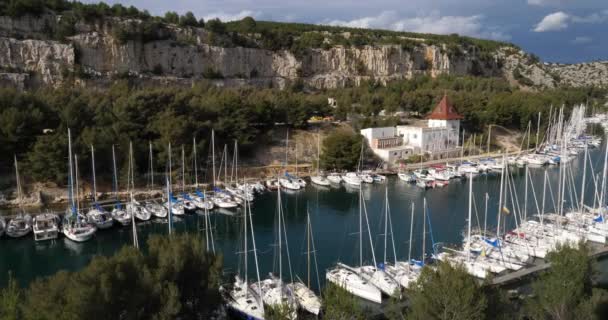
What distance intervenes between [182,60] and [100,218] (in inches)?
1603

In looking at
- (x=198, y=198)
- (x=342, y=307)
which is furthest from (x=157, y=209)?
(x=342, y=307)

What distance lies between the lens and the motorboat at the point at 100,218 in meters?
30.6

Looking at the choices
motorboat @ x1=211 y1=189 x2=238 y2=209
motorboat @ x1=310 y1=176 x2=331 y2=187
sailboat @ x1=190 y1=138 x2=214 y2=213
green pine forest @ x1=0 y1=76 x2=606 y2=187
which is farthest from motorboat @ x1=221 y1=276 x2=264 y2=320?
motorboat @ x1=310 y1=176 x2=331 y2=187

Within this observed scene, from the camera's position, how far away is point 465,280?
13.0m

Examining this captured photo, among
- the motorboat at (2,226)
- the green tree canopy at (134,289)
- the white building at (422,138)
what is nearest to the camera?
the green tree canopy at (134,289)

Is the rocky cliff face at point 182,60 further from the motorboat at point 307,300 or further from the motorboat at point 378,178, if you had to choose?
the motorboat at point 307,300

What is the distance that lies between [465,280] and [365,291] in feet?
26.4

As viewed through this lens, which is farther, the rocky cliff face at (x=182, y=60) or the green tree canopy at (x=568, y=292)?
the rocky cliff face at (x=182, y=60)

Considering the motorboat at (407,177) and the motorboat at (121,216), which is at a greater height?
the motorboat at (407,177)

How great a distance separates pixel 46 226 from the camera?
29.6 meters

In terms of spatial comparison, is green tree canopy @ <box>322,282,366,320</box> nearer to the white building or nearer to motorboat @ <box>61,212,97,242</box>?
motorboat @ <box>61,212,97,242</box>

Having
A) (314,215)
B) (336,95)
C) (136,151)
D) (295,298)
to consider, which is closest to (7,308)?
(295,298)

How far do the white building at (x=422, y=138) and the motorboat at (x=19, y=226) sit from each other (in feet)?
108

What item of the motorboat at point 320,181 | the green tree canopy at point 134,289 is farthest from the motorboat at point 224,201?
the green tree canopy at point 134,289
